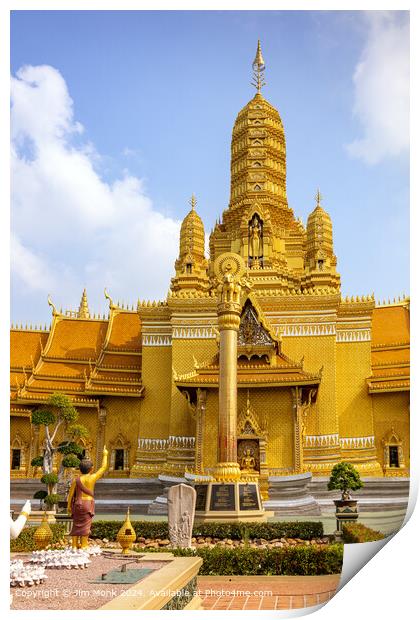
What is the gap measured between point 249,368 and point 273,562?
34.2 ft

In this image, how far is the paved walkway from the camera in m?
8.77

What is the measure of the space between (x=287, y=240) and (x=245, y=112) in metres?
5.69

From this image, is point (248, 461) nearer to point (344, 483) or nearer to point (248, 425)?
point (248, 425)

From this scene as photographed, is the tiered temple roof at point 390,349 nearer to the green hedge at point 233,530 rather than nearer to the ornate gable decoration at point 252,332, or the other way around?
the ornate gable decoration at point 252,332

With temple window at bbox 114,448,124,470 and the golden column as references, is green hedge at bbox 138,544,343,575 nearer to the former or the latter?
the golden column

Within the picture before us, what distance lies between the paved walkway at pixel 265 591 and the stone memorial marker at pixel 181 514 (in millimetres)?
2138

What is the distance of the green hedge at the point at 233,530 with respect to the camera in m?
13.4

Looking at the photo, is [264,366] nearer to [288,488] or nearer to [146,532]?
[288,488]

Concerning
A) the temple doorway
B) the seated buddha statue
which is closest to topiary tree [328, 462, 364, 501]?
the seated buddha statue

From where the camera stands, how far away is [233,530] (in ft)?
44.0

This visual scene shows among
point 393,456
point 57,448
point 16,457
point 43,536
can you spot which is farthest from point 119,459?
point 43,536

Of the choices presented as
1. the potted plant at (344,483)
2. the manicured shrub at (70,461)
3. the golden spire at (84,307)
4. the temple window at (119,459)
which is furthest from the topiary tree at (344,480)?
the golden spire at (84,307)

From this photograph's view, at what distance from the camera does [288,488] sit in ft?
62.2
